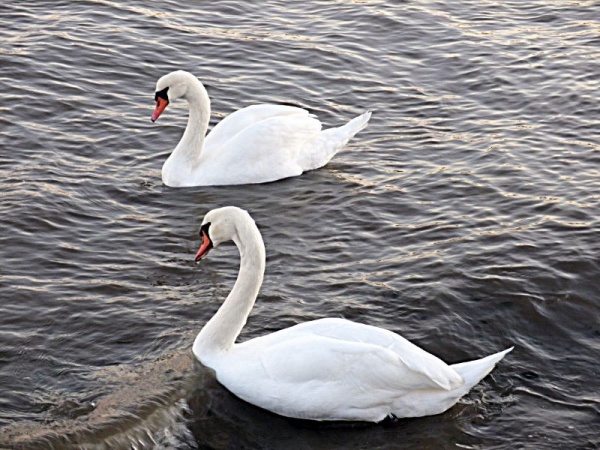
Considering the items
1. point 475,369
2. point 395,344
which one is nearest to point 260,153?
point 395,344

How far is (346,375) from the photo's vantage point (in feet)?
25.5

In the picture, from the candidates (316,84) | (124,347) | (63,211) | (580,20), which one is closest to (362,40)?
(316,84)

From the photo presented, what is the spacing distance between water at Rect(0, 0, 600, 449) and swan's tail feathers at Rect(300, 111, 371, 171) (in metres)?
0.14

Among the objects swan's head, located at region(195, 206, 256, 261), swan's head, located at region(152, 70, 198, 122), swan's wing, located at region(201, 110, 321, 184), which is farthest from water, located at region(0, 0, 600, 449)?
swan's head, located at region(195, 206, 256, 261)

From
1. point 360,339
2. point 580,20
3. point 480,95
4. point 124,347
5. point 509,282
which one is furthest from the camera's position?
point 580,20

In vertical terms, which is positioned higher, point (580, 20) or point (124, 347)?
point (580, 20)

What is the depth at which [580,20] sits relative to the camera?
15812 mm

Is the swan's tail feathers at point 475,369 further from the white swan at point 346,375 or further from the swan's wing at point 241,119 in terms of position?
the swan's wing at point 241,119

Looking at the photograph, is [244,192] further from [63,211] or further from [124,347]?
[124,347]

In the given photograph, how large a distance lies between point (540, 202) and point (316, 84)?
3765 mm

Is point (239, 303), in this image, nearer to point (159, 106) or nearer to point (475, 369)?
point (475, 369)

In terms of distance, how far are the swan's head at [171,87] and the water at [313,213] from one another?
21.7 inches

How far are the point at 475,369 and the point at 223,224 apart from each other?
80.2 inches

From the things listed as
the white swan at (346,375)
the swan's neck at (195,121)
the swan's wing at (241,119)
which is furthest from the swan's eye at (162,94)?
the white swan at (346,375)
